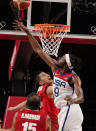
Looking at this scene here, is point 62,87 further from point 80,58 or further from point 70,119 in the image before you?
point 80,58

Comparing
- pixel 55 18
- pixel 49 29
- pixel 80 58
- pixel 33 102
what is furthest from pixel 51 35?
pixel 33 102

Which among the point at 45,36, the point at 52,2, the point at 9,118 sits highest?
the point at 52,2

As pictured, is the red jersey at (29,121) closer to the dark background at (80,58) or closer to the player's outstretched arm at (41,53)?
the player's outstretched arm at (41,53)

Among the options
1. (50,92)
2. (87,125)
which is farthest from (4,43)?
(50,92)

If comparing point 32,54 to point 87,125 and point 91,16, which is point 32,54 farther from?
point 87,125

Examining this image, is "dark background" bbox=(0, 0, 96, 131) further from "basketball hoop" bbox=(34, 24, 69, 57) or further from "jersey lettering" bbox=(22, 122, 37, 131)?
"jersey lettering" bbox=(22, 122, 37, 131)

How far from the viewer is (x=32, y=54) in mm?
9711

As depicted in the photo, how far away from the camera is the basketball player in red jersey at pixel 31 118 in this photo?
4.26 meters

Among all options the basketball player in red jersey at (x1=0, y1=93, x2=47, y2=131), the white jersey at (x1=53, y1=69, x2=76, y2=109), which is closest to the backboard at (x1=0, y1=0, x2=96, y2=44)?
the white jersey at (x1=53, y1=69, x2=76, y2=109)

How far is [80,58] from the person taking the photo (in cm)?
993

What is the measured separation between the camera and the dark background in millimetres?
8930

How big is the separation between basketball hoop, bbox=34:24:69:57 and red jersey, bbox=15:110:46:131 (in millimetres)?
3322

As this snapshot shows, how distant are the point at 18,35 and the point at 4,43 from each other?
5.83 ft

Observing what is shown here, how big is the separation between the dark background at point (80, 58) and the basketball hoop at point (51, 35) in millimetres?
994
